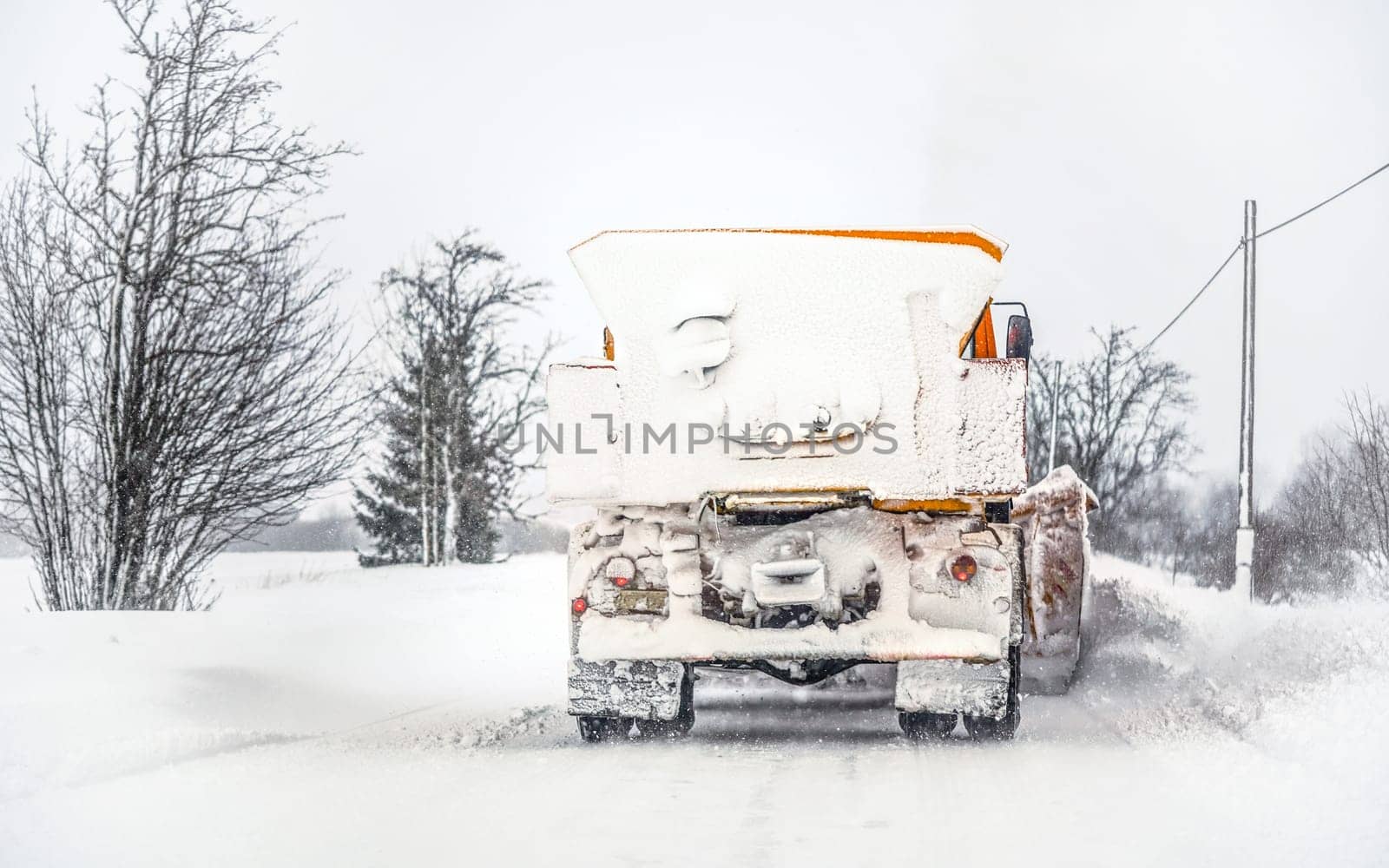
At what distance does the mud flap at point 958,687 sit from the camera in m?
7.41

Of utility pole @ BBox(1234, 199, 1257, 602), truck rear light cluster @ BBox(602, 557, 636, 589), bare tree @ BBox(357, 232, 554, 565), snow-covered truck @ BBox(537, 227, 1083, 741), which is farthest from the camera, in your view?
bare tree @ BBox(357, 232, 554, 565)

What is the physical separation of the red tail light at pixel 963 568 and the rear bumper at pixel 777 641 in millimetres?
282

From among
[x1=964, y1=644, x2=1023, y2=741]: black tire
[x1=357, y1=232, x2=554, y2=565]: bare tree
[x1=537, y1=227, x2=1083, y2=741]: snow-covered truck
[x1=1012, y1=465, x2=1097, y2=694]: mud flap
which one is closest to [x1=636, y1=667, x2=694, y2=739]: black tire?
[x1=537, y1=227, x2=1083, y2=741]: snow-covered truck

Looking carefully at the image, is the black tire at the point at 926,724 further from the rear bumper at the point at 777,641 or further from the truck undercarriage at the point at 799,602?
the rear bumper at the point at 777,641

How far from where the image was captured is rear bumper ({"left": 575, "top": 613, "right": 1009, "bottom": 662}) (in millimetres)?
7219

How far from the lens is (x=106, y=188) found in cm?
1328

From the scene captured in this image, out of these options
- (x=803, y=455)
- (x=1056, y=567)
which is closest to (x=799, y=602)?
(x=803, y=455)

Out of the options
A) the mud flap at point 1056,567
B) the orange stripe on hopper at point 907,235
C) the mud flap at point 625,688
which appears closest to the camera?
the orange stripe on hopper at point 907,235

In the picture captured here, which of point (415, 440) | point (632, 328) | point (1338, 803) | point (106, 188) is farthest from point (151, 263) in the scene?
point (415, 440)

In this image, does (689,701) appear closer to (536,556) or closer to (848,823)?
(848,823)

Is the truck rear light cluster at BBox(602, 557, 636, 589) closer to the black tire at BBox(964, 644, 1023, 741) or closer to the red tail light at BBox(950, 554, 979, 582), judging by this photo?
the red tail light at BBox(950, 554, 979, 582)

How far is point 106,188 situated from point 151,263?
87 cm

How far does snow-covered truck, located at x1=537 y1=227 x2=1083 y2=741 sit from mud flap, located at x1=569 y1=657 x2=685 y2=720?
0.49 feet

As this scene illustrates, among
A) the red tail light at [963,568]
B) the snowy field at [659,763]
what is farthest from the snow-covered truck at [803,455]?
the snowy field at [659,763]
